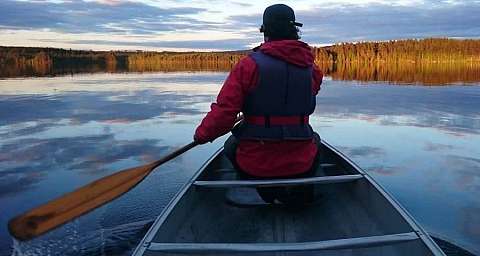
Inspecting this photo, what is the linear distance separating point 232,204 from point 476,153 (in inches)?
238

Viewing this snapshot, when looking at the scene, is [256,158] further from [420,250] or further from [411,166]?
[411,166]

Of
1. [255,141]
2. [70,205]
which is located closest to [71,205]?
[70,205]

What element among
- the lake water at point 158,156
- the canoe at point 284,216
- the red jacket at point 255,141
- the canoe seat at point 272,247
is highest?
the red jacket at point 255,141

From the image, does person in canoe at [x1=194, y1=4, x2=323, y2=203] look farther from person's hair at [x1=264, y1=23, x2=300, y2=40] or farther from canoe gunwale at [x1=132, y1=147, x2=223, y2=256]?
canoe gunwale at [x1=132, y1=147, x2=223, y2=256]

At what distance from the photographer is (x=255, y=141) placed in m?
4.05

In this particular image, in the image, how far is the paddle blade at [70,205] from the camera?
3.90 metres

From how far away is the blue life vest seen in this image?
3877mm

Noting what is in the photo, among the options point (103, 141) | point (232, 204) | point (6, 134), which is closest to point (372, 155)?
point (232, 204)

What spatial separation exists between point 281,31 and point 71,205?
90.6 inches

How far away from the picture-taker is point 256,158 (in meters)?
4.12

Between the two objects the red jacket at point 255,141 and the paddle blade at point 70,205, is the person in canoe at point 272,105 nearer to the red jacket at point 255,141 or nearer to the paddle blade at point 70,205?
the red jacket at point 255,141

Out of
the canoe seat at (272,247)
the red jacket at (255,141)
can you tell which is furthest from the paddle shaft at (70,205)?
the canoe seat at (272,247)

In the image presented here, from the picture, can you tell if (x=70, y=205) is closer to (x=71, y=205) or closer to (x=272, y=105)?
(x=71, y=205)

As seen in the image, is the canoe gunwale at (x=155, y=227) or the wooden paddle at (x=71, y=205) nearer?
the canoe gunwale at (x=155, y=227)
